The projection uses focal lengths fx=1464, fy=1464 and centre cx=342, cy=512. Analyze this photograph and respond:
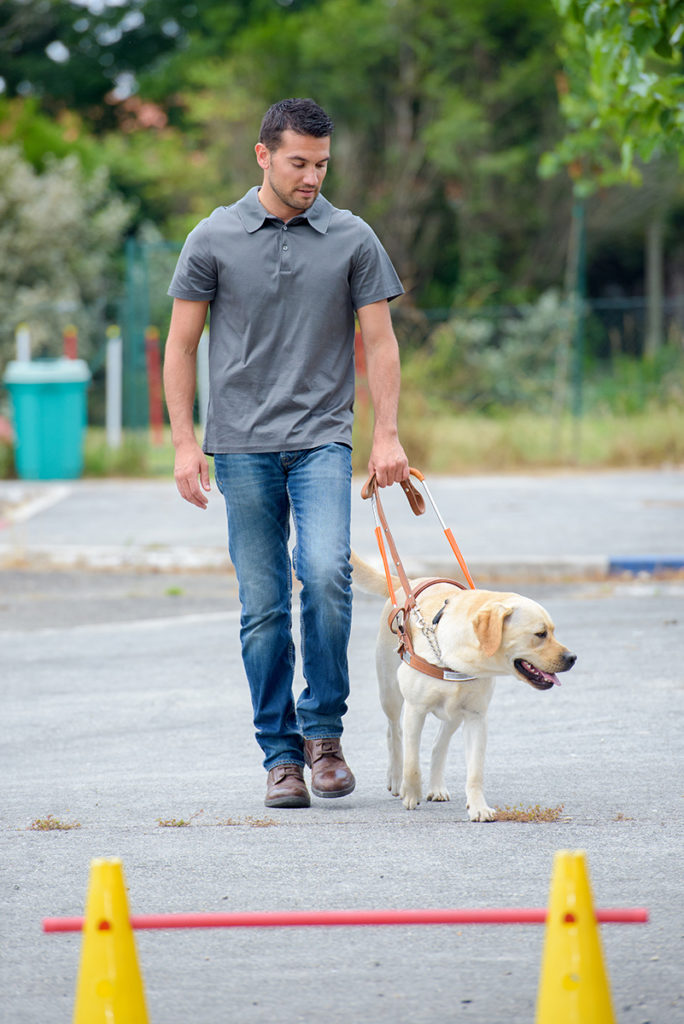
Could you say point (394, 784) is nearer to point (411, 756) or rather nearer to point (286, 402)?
point (411, 756)

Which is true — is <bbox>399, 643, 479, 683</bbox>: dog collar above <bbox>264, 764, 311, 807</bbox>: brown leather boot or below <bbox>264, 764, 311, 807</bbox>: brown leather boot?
above

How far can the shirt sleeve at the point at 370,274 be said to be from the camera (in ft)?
15.5

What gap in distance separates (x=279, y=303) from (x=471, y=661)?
50.8 inches

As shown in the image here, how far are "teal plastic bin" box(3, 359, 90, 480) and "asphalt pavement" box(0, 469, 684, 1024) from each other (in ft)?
A: 20.8

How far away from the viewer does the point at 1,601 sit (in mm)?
9445

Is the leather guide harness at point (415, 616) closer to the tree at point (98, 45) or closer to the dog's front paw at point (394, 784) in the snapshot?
the dog's front paw at point (394, 784)

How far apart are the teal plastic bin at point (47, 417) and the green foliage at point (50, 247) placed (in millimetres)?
6641

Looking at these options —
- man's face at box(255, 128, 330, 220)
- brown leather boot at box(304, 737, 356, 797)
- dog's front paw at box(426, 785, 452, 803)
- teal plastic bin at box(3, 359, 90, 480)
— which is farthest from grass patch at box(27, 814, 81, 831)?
teal plastic bin at box(3, 359, 90, 480)

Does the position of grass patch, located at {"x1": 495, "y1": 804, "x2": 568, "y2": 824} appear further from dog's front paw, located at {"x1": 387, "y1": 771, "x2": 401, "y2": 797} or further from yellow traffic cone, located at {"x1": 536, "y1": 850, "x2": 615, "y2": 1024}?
yellow traffic cone, located at {"x1": 536, "y1": 850, "x2": 615, "y2": 1024}

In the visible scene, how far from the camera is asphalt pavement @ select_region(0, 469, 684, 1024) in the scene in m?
3.28

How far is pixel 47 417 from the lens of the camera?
53.2 ft

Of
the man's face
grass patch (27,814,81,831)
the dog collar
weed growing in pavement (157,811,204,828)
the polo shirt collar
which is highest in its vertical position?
the man's face

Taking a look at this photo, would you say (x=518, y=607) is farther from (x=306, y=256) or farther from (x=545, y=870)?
(x=306, y=256)

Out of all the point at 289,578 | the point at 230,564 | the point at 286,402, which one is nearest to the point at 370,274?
the point at 286,402
